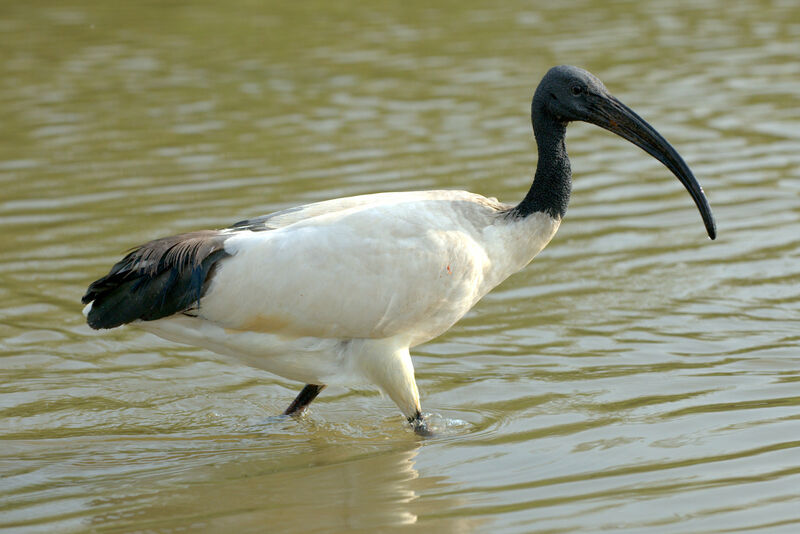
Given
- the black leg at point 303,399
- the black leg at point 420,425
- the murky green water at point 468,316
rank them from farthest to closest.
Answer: the black leg at point 303,399 < the black leg at point 420,425 < the murky green water at point 468,316

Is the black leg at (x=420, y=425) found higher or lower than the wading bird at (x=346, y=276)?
lower

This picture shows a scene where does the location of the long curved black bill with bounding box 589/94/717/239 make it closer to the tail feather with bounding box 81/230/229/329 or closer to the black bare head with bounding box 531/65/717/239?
the black bare head with bounding box 531/65/717/239

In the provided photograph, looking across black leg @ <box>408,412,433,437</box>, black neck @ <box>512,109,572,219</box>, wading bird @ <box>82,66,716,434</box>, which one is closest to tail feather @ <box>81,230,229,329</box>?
wading bird @ <box>82,66,716,434</box>

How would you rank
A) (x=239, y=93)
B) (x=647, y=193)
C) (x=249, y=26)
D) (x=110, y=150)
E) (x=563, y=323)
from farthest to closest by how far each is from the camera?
1. (x=249, y=26)
2. (x=239, y=93)
3. (x=110, y=150)
4. (x=647, y=193)
5. (x=563, y=323)

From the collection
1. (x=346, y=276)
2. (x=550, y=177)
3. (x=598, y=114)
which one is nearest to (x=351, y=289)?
(x=346, y=276)

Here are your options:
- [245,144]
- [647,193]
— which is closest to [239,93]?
[245,144]

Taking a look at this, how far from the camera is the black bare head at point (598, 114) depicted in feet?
23.2

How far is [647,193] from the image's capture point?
11.1 m

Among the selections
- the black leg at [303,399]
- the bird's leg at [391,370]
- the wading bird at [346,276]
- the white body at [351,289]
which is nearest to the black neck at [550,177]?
the wading bird at [346,276]

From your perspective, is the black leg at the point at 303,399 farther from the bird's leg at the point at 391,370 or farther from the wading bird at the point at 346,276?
the bird's leg at the point at 391,370

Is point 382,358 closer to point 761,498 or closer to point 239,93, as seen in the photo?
point 761,498

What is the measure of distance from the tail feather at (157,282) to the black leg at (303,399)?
975 mm

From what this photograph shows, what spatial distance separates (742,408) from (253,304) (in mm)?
2666

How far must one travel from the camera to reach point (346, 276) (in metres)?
6.74
